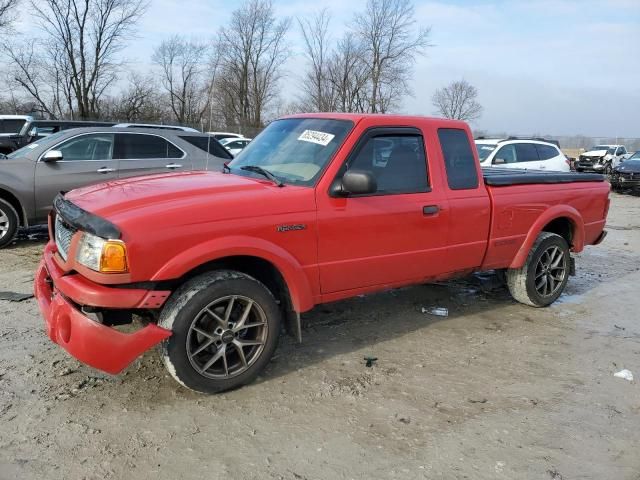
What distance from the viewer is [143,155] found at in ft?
27.1

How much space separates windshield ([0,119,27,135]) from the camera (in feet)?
52.3

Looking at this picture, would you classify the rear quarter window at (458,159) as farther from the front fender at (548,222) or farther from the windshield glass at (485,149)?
the windshield glass at (485,149)

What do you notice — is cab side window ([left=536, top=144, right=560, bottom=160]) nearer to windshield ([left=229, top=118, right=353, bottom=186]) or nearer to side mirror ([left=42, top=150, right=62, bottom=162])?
windshield ([left=229, top=118, right=353, bottom=186])

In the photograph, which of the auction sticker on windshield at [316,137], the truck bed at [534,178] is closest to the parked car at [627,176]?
the truck bed at [534,178]

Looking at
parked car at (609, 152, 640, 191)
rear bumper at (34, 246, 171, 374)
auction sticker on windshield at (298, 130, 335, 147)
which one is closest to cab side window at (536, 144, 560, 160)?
parked car at (609, 152, 640, 191)

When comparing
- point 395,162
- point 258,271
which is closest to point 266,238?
point 258,271

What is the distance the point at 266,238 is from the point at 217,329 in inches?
26.3

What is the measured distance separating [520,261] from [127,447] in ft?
12.7

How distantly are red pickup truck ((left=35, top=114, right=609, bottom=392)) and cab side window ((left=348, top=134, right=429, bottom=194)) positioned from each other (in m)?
0.01

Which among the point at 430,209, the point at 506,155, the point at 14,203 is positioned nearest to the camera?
the point at 430,209

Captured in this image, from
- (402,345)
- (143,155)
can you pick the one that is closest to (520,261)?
(402,345)

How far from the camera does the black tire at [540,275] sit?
17.3 feet

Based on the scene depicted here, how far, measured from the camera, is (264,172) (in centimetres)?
402

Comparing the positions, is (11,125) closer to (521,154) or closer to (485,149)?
(485,149)
